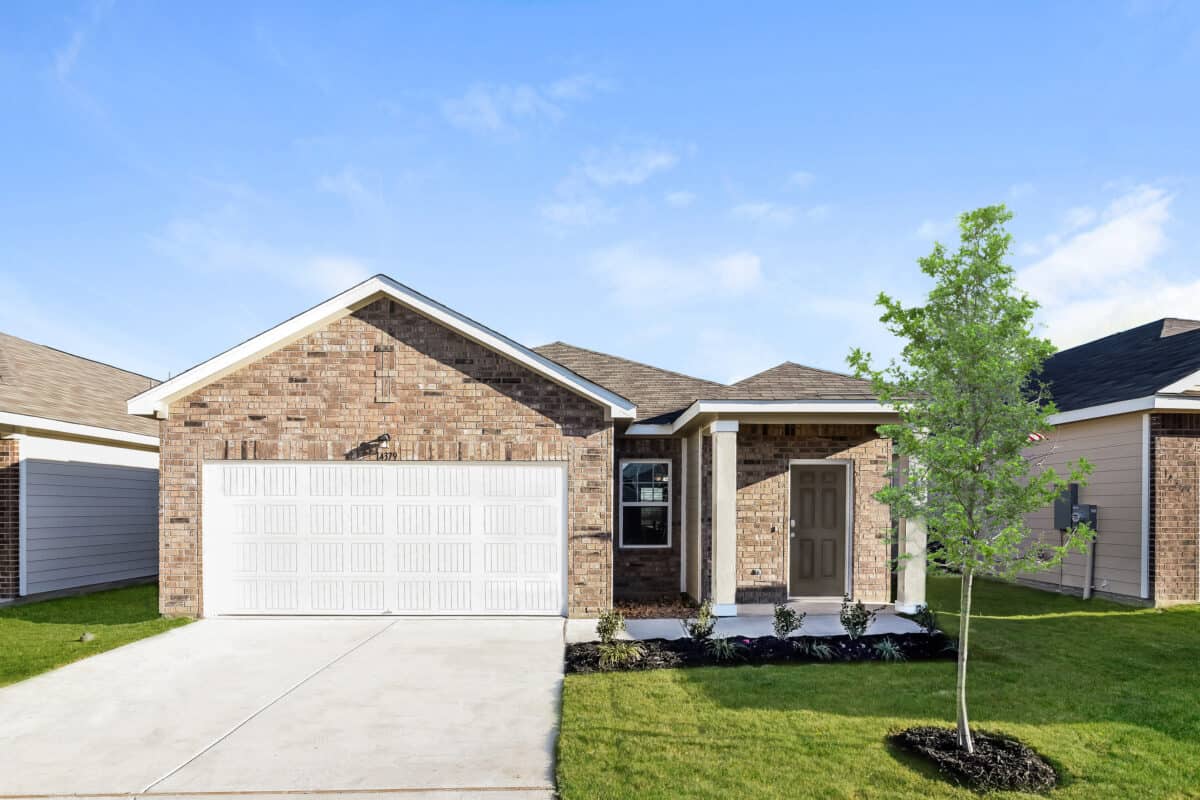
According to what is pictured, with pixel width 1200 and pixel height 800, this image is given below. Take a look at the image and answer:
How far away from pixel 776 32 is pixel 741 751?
873 cm

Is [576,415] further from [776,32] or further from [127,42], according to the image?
[127,42]

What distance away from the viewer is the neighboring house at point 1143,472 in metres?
10.2

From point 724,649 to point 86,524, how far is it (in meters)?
12.2

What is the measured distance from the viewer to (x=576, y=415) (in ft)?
31.8

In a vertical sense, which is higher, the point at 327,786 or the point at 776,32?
the point at 776,32

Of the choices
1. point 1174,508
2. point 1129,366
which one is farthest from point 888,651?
point 1129,366

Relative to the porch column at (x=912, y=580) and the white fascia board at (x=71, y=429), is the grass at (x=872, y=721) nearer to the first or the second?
the porch column at (x=912, y=580)

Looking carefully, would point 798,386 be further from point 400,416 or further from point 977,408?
point 400,416

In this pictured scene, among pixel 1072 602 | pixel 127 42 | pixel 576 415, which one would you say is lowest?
pixel 1072 602

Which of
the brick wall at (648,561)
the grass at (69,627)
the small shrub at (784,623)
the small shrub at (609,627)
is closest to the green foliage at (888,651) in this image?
the small shrub at (784,623)

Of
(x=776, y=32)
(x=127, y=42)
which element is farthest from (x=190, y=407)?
(x=776, y=32)

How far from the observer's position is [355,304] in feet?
31.5

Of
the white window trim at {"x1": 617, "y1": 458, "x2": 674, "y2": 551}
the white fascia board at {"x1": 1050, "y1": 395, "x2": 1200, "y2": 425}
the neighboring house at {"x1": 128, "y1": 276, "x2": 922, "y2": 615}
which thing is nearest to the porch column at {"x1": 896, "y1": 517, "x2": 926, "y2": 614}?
the neighboring house at {"x1": 128, "y1": 276, "x2": 922, "y2": 615}

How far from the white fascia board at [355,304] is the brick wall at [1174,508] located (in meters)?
8.35
